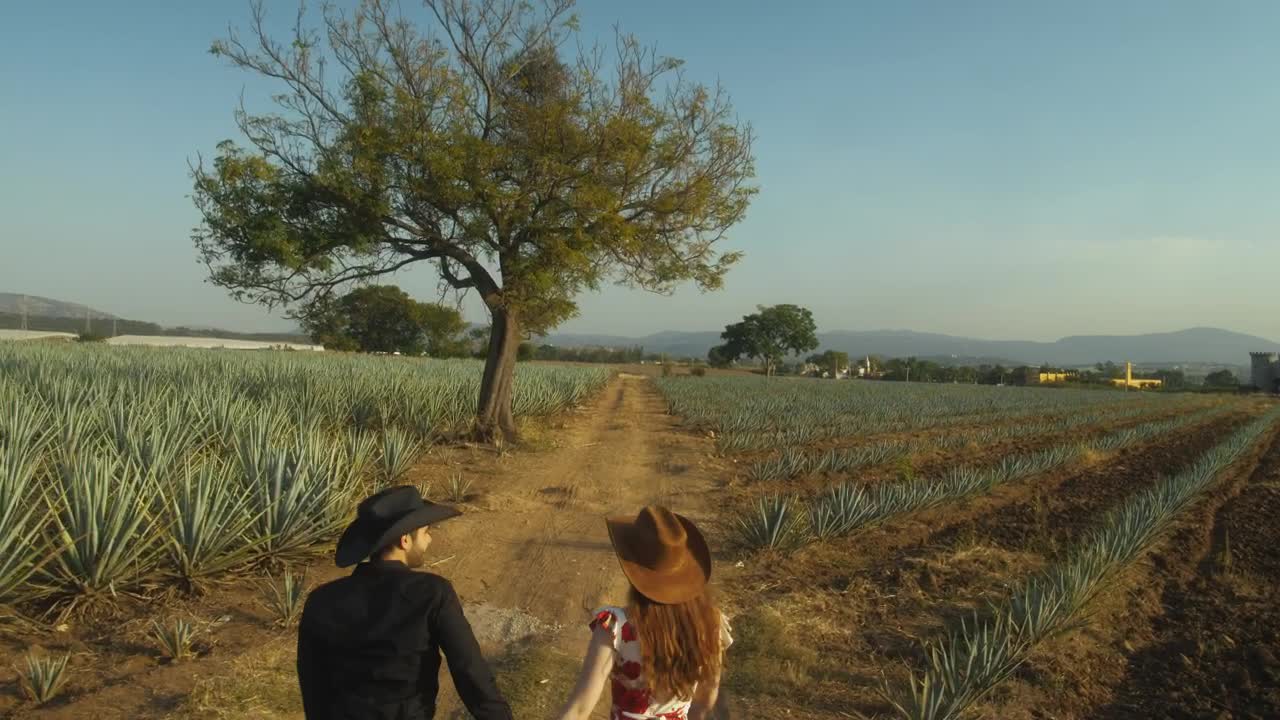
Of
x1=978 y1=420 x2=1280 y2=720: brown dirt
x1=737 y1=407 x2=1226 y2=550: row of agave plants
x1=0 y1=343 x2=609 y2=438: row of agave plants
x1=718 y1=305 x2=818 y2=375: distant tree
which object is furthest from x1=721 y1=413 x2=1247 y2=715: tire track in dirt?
x1=718 y1=305 x2=818 y2=375: distant tree

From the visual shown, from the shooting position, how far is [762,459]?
1164 centimetres

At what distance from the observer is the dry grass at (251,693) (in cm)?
326

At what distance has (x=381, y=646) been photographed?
6.62ft

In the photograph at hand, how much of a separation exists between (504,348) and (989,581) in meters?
7.65

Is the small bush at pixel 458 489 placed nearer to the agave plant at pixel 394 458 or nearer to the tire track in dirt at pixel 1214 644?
the agave plant at pixel 394 458

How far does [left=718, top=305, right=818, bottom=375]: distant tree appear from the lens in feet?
239

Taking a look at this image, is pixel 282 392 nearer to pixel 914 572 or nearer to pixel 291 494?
pixel 291 494

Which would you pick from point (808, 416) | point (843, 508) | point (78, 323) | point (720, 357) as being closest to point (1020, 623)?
point (843, 508)

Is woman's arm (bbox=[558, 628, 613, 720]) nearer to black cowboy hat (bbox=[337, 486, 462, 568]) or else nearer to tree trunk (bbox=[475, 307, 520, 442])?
black cowboy hat (bbox=[337, 486, 462, 568])

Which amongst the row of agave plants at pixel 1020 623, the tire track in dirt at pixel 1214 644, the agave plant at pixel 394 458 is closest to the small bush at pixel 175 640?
the row of agave plants at pixel 1020 623

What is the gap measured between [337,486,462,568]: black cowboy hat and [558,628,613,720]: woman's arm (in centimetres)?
53

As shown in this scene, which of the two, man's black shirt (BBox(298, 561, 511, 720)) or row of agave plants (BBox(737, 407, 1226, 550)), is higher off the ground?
man's black shirt (BBox(298, 561, 511, 720))

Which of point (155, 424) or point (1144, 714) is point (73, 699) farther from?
point (1144, 714)

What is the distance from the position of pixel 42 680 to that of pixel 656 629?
3.02m
